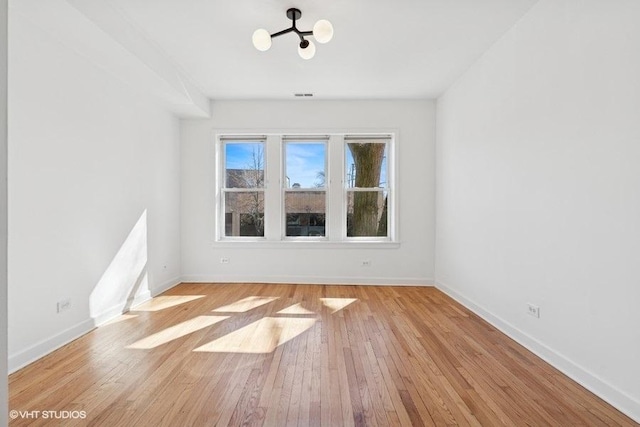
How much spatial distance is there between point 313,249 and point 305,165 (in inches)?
53.3

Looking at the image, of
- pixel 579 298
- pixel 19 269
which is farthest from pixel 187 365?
pixel 579 298

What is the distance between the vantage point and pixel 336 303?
3.89m

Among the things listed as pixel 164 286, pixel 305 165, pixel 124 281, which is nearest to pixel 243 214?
pixel 305 165

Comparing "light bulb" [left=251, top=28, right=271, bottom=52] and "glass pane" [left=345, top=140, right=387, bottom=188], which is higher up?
"light bulb" [left=251, top=28, right=271, bottom=52]

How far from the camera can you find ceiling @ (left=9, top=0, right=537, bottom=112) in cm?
257

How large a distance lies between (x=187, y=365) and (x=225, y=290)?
85.8 inches

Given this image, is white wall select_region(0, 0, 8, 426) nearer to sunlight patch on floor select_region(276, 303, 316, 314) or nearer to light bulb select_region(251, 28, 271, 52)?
light bulb select_region(251, 28, 271, 52)

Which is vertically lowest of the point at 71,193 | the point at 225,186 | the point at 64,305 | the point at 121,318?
the point at 121,318

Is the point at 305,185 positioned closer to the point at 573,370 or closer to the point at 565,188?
the point at 565,188

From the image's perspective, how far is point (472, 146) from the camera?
12.1 feet

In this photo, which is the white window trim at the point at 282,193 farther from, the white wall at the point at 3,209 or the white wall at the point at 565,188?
the white wall at the point at 3,209

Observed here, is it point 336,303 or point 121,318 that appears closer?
point 121,318

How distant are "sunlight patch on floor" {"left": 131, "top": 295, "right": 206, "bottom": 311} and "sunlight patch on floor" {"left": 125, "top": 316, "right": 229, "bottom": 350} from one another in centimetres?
70

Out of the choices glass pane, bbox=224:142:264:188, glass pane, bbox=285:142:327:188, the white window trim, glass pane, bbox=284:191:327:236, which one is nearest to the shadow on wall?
the white window trim
